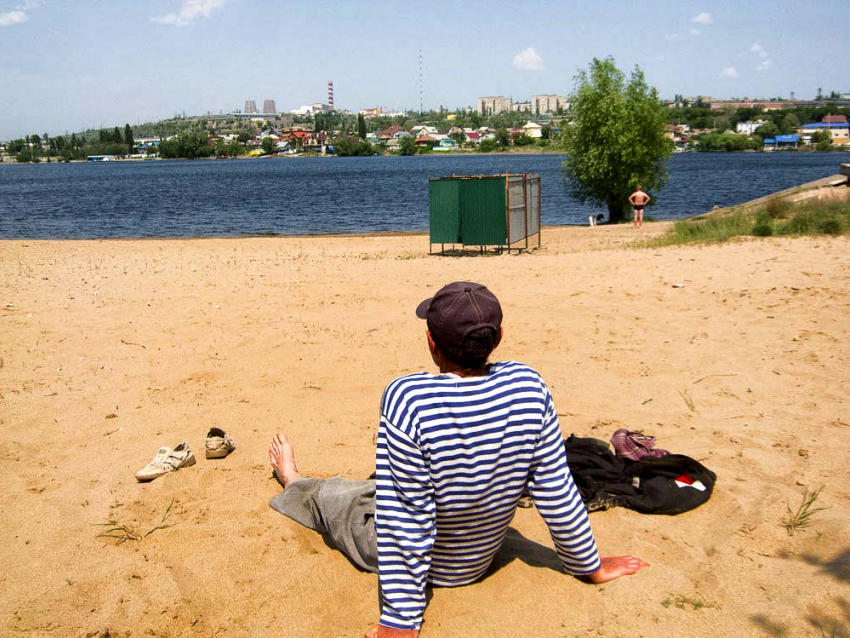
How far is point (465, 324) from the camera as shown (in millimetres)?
2920

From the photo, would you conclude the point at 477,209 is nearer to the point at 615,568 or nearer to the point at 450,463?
the point at 615,568

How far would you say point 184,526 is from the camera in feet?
13.4

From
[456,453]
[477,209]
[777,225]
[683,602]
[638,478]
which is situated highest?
[477,209]

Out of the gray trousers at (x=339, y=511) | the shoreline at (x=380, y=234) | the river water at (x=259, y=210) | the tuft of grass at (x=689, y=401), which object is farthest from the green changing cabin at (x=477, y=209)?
the river water at (x=259, y=210)

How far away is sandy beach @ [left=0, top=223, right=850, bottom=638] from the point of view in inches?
132

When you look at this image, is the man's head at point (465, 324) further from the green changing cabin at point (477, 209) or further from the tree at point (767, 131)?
the tree at point (767, 131)

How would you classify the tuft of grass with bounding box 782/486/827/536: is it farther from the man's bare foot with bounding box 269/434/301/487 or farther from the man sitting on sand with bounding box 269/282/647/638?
the man's bare foot with bounding box 269/434/301/487

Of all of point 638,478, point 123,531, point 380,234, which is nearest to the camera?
point 123,531

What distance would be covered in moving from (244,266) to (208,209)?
3473cm

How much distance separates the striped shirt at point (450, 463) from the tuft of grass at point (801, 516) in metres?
1.68

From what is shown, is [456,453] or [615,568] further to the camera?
[615,568]

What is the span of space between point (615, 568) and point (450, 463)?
4.01 feet

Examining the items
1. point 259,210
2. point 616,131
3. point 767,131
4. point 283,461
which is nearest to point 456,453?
point 283,461

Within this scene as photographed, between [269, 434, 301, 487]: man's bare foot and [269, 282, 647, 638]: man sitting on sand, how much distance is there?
1531 millimetres
